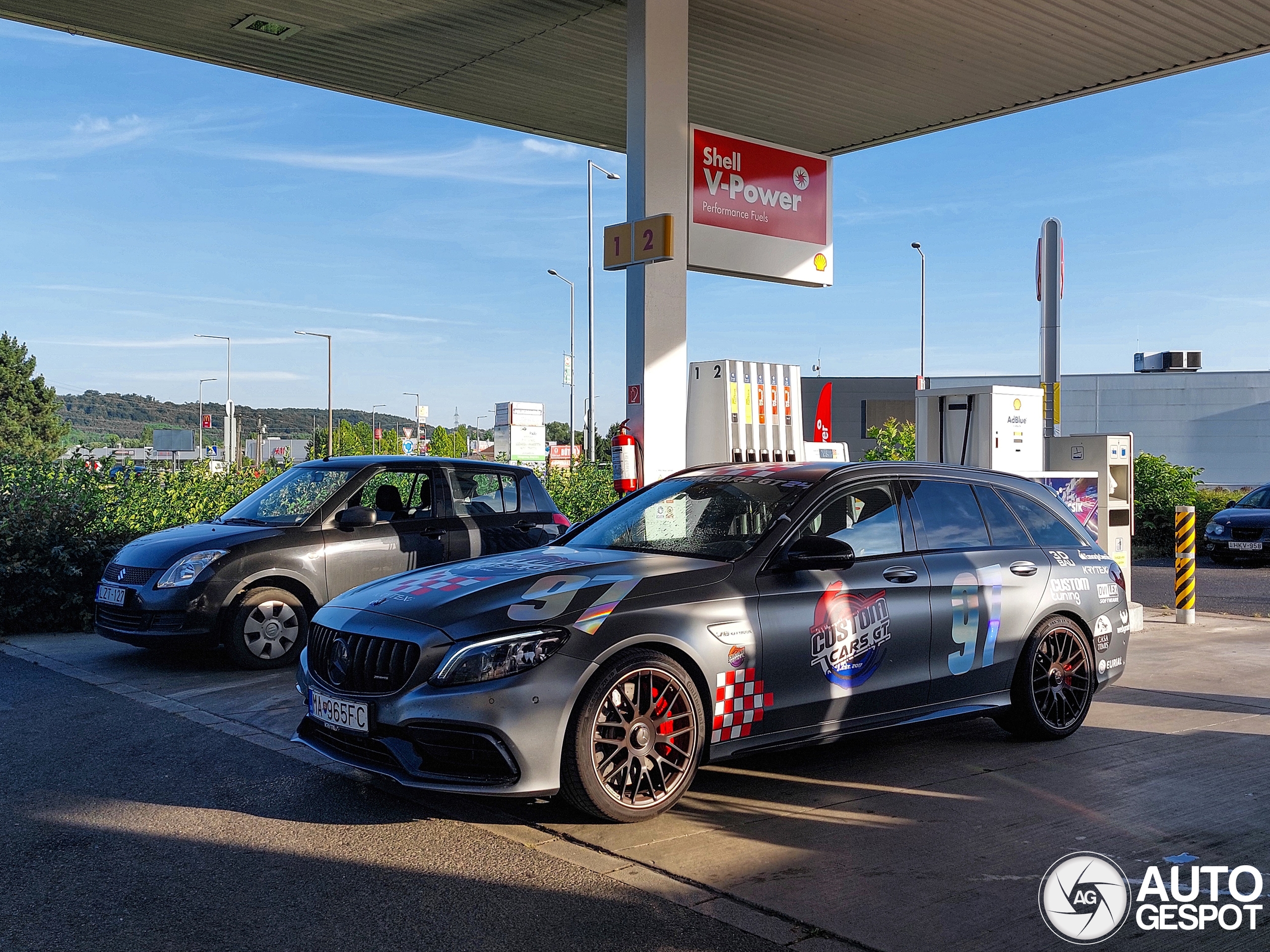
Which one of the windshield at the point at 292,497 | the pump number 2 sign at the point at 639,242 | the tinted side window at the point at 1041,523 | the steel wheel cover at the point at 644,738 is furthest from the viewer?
the pump number 2 sign at the point at 639,242

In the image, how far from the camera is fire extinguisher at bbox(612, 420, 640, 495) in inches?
418

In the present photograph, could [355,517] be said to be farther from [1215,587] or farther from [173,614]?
[1215,587]

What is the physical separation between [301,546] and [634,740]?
4884 mm

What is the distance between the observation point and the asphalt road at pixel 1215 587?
14.1 m

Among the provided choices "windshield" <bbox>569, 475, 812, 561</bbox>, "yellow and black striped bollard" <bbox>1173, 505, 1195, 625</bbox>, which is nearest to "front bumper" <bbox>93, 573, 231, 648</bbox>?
"windshield" <bbox>569, 475, 812, 561</bbox>

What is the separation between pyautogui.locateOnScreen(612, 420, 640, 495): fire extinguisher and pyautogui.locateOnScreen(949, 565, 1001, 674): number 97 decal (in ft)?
15.5

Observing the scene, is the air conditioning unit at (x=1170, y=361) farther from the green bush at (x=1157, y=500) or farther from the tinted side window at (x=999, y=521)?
the tinted side window at (x=999, y=521)

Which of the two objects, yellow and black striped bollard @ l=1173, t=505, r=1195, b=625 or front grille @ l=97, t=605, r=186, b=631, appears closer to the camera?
front grille @ l=97, t=605, r=186, b=631

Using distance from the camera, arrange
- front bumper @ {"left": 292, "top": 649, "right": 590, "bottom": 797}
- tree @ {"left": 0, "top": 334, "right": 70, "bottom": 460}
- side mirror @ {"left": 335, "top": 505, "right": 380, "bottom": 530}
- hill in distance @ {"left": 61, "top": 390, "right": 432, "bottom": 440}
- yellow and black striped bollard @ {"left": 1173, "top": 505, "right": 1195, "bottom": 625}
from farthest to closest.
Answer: hill in distance @ {"left": 61, "top": 390, "right": 432, "bottom": 440}, tree @ {"left": 0, "top": 334, "right": 70, "bottom": 460}, yellow and black striped bollard @ {"left": 1173, "top": 505, "right": 1195, "bottom": 625}, side mirror @ {"left": 335, "top": 505, "right": 380, "bottom": 530}, front bumper @ {"left": 292, "top": 649, "right": 590, "bottom": 797}

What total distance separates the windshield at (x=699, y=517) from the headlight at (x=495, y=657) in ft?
3.71

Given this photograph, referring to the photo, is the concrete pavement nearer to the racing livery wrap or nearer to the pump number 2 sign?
the racing livery wrap

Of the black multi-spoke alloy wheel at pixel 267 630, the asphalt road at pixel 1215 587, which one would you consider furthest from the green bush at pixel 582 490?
the asphalt road at pixel 1215 587

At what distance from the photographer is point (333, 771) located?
A: 5.77m

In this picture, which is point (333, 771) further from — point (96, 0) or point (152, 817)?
point (96, 0)
